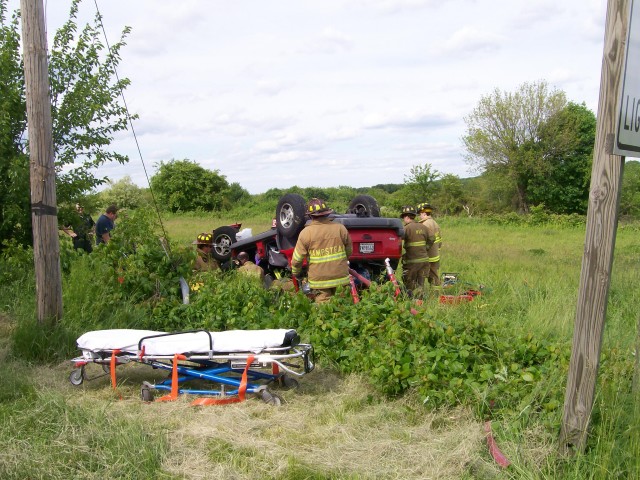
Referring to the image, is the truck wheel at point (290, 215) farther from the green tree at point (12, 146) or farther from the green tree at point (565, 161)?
the green tree at point (565, 161)

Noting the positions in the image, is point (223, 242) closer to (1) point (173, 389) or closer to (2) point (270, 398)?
(1) point (173, 389)

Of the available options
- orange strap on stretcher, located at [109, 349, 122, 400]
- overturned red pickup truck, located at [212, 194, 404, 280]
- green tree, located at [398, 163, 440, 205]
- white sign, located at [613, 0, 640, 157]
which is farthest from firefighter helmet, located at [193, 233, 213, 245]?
green tree, located at [398, 163, 440, 205]

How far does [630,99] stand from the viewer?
3385mm

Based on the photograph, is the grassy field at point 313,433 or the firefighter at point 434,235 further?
the firefighter at point 434,235

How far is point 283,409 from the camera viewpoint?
525cm

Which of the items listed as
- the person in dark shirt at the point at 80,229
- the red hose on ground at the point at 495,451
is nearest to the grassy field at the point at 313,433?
the red hose on ground at the point at 495,451

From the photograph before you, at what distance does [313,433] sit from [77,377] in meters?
2.58

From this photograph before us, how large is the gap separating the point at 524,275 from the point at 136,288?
6682 millimetres

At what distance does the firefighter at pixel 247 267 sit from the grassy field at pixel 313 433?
3958 millimetres

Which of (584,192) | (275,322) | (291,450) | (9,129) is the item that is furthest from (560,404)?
(584,192)

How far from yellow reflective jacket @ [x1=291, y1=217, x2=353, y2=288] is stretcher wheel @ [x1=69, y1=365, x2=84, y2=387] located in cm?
Result: 298

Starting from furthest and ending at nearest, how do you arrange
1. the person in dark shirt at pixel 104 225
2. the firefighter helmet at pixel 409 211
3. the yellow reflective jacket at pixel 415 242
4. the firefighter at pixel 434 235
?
the person in dark shirt at pixel 104 225 < the firefighter at pixel 434 235 < the firefighter helmet at pixel 409 211 < the yellow reflective jacket at pixel 415 242

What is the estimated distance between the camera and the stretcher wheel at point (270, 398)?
532 centimetres

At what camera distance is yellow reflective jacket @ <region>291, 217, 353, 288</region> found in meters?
7.91
